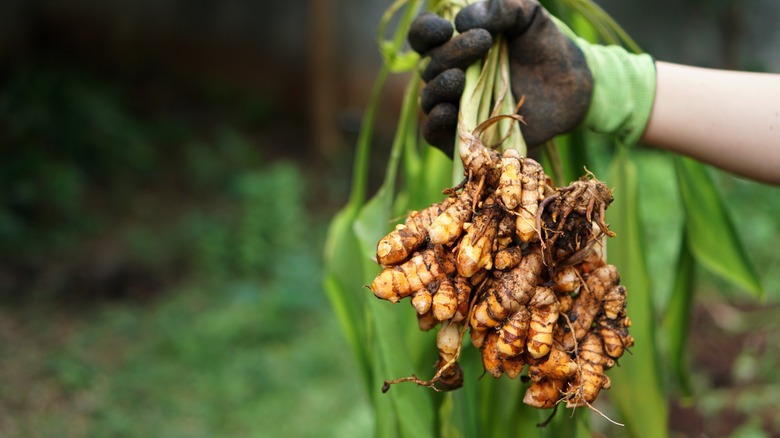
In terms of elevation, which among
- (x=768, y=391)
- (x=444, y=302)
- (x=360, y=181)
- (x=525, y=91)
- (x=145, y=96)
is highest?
(x=145, y=96)

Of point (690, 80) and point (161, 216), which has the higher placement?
point (161, 216)

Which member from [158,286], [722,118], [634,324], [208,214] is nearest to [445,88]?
[722,118]

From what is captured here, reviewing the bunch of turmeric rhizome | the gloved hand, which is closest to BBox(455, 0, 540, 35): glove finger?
the gloved hand

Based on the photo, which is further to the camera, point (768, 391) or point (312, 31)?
point (312, 31)

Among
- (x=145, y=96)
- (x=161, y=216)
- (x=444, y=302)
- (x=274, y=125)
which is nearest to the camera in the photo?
(x=444, y=302)

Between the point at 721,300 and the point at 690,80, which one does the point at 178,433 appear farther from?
the point at 721,300

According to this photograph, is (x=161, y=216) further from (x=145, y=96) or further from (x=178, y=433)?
(x=178, y=433)

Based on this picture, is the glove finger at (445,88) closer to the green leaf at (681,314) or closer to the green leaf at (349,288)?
the green leaf at (349,288)

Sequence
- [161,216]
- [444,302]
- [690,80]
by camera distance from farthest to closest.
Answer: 1. [161,216]
2. [690,80]
3. [444,302]

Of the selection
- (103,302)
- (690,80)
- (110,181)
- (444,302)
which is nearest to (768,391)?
(690,80)
